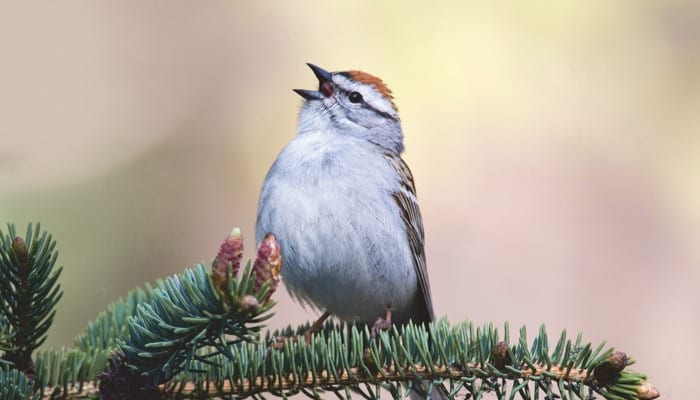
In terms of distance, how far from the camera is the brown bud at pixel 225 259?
1.49m

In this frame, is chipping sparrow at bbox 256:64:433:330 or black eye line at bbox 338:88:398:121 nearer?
chipping sparrow at bbox 256:64:433:330

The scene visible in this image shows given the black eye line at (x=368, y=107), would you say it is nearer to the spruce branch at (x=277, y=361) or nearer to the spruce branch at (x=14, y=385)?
the spruce branch at (x=277, y=361)

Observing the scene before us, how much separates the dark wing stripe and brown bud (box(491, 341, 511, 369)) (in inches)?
49.5

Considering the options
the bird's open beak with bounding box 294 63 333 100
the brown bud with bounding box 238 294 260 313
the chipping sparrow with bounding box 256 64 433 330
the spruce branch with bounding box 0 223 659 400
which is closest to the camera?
the brown bud with bounding box 238 294 260 313

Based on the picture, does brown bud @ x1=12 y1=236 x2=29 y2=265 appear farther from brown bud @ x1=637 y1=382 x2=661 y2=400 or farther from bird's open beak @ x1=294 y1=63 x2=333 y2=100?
bird's open beak @ x1=294 y1=63 x2=333 y2=100

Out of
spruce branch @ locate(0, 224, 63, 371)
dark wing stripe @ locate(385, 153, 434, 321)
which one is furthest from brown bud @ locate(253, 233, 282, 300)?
dark wing stripe @ locate(385, 153, 434, 321)

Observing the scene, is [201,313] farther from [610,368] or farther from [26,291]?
[610,368]

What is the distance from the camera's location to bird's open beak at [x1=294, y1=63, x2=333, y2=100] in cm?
337

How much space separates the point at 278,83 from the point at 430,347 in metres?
2.98

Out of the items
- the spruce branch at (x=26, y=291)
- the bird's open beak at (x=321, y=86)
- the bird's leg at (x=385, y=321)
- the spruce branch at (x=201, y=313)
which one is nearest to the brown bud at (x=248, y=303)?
the spruce branch at (x=201, y=313)

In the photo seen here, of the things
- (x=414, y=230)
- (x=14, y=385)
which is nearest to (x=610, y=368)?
(x=14, y=385)

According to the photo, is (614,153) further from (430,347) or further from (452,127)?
(430,347)

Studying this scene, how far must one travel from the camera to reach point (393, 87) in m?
4.38

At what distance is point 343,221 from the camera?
280 centimetres
